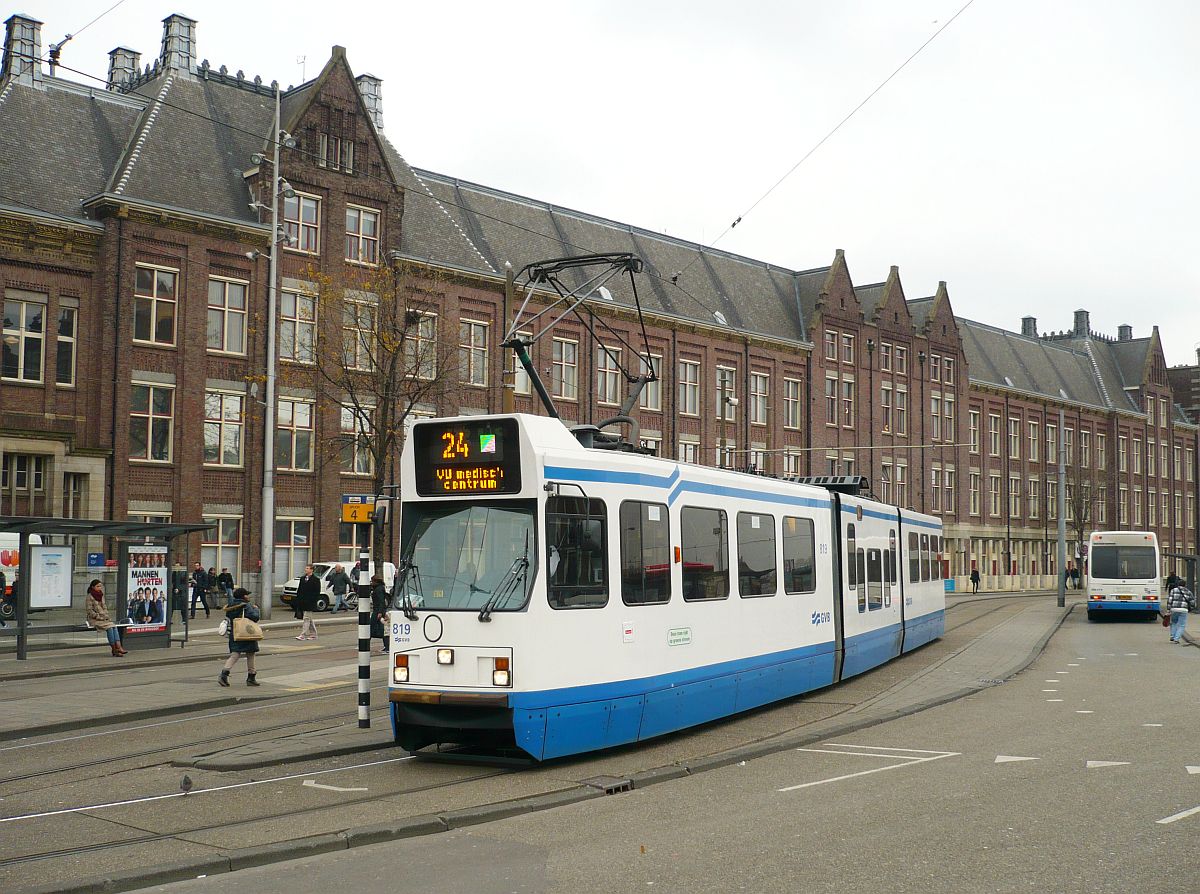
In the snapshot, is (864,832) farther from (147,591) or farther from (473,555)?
(147,591)

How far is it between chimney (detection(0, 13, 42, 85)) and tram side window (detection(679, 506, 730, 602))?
109ft

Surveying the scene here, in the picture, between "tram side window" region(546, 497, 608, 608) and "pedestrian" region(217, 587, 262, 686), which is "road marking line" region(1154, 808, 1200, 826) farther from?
"pedestrian" region(217, 587, 262, 686)

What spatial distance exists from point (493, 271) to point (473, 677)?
37.4 m

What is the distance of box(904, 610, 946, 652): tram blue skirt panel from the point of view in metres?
23.6

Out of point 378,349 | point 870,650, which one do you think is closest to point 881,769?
point 870,650

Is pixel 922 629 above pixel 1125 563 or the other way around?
the other way around

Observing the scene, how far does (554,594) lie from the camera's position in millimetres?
11250

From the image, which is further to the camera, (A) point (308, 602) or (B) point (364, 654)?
(A) point (308, 602)

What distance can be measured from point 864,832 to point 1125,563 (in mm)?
34865

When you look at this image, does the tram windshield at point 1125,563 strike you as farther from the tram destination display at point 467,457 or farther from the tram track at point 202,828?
the tram track at point 202,828

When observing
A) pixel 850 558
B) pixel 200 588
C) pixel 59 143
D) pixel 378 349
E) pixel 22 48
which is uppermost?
pixel 22 48

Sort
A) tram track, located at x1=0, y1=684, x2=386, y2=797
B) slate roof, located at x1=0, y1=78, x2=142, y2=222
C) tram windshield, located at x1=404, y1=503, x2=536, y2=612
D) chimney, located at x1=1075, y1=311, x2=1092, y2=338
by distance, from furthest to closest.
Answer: chimney, located at x1=1075, y1=311, x2=1092, y2=338
slate roof, located at x1=0, y1=78, x2=142, y2=222
tram track, located at x1=0, y1=684, x2=386, y2=797
tram windshield, located at x1=404, y1=503, x2=536, y2=612

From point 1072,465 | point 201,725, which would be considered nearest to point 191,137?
point 201,725

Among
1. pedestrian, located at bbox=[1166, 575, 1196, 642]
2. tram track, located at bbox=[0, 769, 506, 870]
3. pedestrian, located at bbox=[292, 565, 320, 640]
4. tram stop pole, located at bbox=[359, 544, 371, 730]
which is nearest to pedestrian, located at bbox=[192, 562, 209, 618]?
pedestrian, located at bbox=[292, 565, 320, 640]
